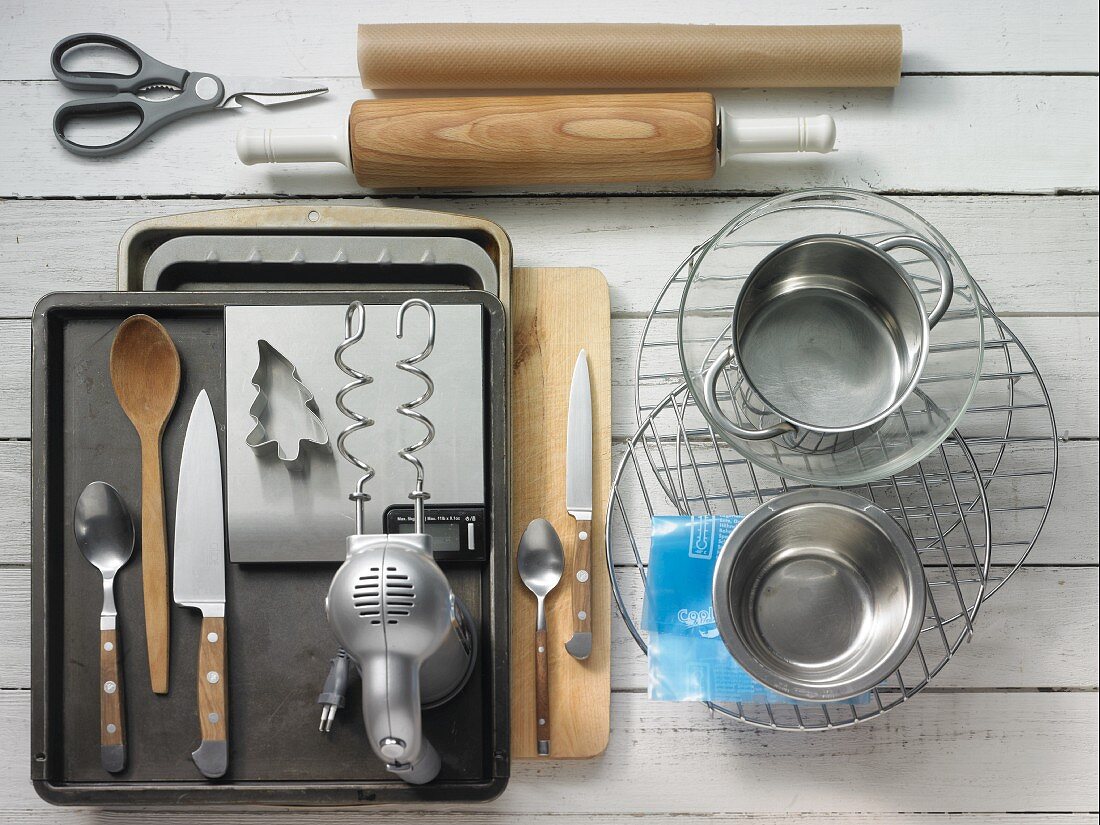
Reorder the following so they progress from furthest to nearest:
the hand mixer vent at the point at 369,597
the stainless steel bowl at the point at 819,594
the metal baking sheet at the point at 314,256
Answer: the metal baking sheet at the point at 314,256, the stainless steel bowl at the point at 819,594, the hand mixer vent at the point at 369,597

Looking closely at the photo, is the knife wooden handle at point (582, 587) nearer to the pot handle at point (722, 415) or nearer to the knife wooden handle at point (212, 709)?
the pot handle at point (722, 415)

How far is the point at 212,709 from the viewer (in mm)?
649

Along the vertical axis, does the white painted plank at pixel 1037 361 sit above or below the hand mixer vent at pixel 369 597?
above

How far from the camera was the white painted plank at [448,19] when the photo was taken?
79cm

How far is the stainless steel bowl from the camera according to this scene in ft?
2.03

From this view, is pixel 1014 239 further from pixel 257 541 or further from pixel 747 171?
pixel 257 541

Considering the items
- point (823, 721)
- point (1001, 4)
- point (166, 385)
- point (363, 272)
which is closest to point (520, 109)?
point (363, 272)

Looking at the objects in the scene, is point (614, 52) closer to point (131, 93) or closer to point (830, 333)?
point (830, 333)

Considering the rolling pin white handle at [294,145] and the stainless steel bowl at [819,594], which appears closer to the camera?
the stainless steel bowl at [819,594]

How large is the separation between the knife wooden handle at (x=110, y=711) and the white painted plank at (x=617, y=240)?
33 centimetres

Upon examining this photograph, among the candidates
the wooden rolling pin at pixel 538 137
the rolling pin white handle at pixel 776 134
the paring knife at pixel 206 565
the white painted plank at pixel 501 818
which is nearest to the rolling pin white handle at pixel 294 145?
the wooden rolling pin at pixel 538 137

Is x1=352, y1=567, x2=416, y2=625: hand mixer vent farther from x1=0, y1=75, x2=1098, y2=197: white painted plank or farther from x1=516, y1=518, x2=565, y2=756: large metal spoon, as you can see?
x1=0, y1=75, x2=1098, y2=197: white painted plank

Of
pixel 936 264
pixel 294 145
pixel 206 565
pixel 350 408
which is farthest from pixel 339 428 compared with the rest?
pixel 936 264

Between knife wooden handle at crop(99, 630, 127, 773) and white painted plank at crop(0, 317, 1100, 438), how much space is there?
9.4 inches
